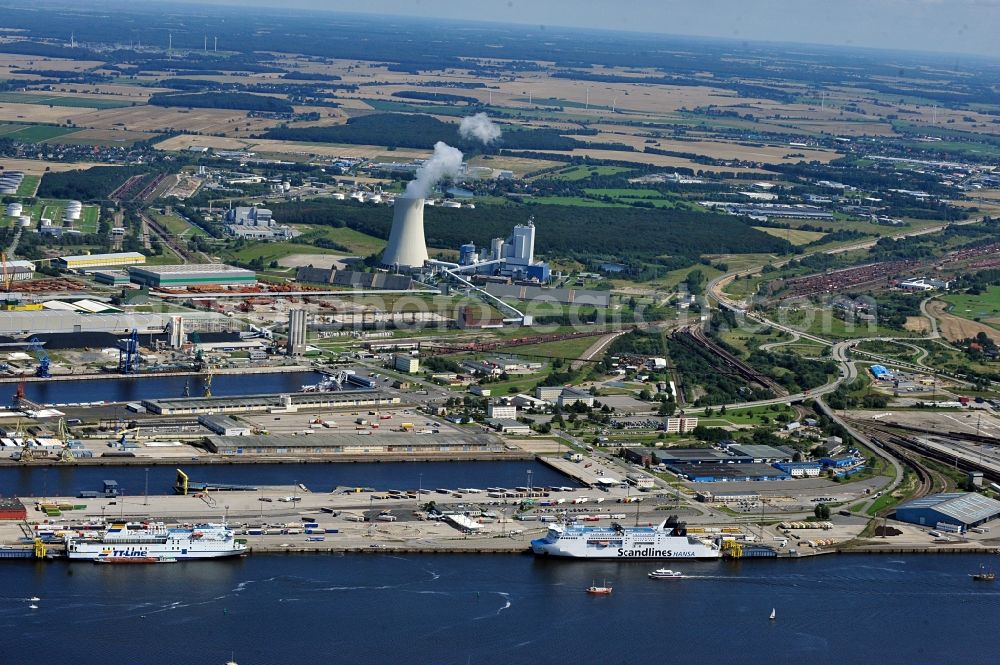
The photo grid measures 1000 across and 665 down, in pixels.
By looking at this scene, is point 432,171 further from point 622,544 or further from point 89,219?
point 622,544

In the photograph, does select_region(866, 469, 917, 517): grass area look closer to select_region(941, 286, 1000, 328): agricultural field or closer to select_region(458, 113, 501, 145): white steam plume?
select_region(941, 286, 1000, 328): agricultural field

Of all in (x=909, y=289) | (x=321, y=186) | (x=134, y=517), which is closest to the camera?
(x=134, y=517)

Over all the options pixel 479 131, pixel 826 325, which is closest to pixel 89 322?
pixel 826 325

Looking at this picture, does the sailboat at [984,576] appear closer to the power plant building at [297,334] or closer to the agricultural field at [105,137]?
the power plant building at [297,334]

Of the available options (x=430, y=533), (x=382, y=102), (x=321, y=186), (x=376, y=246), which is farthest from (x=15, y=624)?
(x=382, y=102)

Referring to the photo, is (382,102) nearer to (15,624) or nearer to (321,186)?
(321,186)

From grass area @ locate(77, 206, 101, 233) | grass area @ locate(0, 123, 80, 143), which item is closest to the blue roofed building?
grass area @ locate(77, 206, 101, 233)
